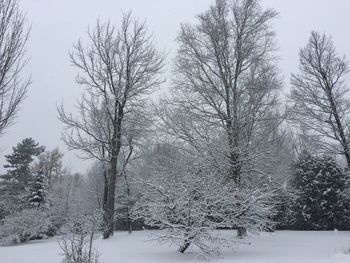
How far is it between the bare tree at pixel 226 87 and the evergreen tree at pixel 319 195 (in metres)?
7.12

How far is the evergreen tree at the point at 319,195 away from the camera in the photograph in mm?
21484

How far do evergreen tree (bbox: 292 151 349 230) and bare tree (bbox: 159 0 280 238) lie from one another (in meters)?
7.12

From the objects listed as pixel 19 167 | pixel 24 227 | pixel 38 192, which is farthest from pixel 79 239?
pixel 19 167

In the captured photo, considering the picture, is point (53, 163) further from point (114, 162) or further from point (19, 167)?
point (114, 162)

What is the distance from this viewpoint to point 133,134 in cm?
2119

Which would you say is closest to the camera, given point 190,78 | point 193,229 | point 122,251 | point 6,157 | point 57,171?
point 193,229

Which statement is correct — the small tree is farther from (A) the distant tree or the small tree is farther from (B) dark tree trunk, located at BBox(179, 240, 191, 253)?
(A) the distant tree

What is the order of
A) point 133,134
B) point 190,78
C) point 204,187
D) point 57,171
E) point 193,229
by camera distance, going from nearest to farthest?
point 193,229 < point 204,187 < point 190,78 < point 133,134 < point 57,171

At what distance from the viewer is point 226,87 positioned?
53.2 feet

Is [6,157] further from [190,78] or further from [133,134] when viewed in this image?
[190,78]

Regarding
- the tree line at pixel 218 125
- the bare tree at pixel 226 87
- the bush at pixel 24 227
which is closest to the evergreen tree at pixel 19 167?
the bush at pixel 24 227

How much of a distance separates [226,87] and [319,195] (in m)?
10.1

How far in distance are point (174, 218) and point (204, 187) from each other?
1.22 meters

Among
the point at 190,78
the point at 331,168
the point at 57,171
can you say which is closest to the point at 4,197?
the point at 57,171
